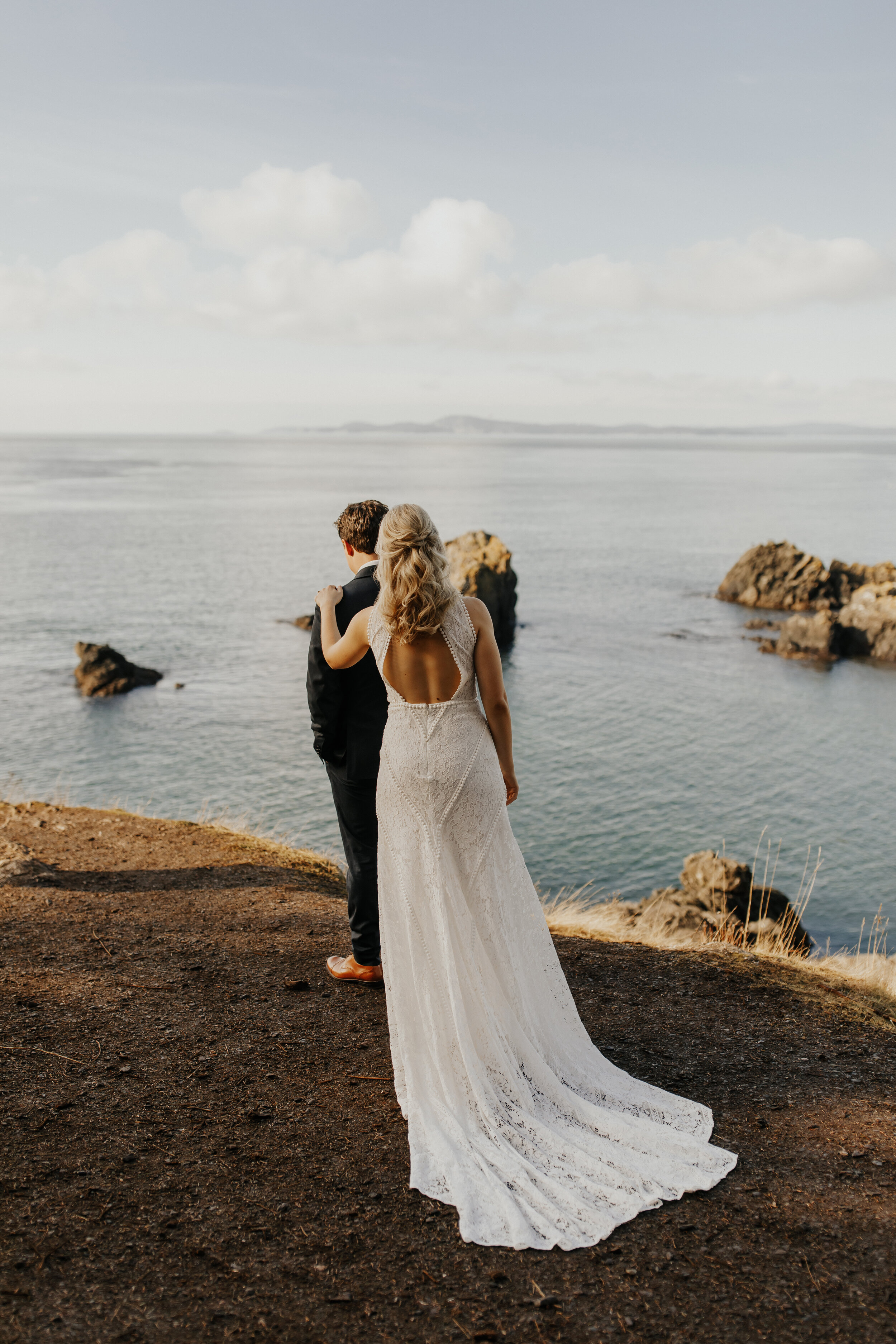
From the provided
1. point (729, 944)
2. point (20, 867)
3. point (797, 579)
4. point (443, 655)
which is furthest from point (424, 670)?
point (797, 579)

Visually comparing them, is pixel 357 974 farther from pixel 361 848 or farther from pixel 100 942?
pixel 100 942

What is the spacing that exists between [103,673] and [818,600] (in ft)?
130

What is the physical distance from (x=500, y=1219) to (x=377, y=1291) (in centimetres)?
61

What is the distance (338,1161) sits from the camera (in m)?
4.36

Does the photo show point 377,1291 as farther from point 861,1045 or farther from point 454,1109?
point 861,1045

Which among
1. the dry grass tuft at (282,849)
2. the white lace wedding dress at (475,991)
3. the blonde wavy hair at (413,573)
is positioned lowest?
the dry grass tuft at (282,849)

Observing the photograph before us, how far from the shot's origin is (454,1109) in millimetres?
4547

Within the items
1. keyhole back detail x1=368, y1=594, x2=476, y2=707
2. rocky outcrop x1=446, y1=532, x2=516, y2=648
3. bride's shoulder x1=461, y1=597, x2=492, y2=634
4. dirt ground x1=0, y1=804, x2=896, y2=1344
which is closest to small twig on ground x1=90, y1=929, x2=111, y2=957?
dirt ground x1=0, y1=804, x2=896, y2=1344

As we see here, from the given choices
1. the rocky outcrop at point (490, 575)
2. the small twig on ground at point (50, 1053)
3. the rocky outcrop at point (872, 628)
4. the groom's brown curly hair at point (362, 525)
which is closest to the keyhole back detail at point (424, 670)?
the groom's brown curly hair at point (362, 525)

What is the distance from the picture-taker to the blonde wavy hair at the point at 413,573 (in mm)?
4348

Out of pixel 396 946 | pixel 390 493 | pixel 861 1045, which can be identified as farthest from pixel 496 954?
pixel 390 493

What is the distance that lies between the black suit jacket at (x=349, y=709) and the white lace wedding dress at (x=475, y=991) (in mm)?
583

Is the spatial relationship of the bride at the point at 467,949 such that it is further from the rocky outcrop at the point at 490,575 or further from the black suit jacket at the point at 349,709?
the rocky outcrop at the point at 490,575

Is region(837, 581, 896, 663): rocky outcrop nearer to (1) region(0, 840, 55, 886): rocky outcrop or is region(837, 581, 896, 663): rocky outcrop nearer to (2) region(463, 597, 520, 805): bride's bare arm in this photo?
(1) region(0, 840, 55, 886): rocky outcrop
